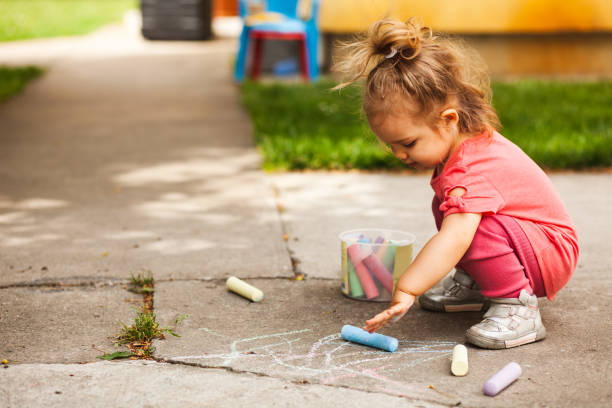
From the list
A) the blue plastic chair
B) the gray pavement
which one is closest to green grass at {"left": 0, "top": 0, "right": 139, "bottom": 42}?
the blue plastic chair

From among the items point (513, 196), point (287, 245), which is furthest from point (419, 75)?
point (287, 245)

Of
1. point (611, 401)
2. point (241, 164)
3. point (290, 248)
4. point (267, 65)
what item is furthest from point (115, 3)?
point (611, 401)

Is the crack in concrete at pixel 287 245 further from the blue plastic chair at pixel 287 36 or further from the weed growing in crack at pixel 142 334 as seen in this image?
the blue plastic chair at pixel 287 36

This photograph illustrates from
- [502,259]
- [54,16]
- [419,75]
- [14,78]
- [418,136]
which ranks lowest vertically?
[54,16]

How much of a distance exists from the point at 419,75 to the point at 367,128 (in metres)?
1.49

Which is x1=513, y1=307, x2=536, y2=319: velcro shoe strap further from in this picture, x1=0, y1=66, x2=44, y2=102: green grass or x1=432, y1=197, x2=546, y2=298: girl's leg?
x1=0, y1=66, x2=44, y2=102: green grass

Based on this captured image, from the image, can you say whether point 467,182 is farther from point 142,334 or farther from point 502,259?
point 142,334

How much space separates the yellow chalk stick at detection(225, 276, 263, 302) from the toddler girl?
1.80ft

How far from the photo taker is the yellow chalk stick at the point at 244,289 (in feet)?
8.41

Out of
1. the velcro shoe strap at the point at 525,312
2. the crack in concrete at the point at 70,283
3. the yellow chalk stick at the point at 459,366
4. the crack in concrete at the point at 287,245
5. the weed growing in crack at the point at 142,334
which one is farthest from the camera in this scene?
the crack in concrete at the point at 287,245

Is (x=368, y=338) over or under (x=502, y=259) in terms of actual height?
under

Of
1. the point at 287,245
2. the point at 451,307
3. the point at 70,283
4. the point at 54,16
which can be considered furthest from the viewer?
the point at 54,16

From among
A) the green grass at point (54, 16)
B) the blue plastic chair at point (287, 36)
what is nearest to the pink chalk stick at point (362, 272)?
the blue plastic chair at point (287, 36)

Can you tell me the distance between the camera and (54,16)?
1608 centimetres
